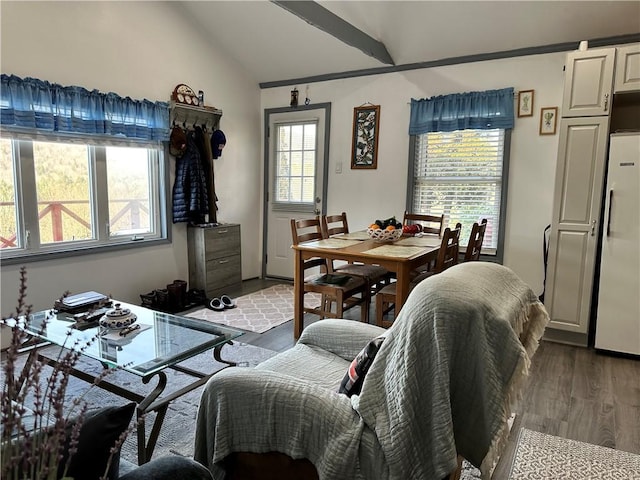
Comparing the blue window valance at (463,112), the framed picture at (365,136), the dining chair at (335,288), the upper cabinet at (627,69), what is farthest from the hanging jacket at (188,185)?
the upper cabinet at (627,69)

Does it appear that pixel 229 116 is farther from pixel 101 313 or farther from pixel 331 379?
pixel 331 379

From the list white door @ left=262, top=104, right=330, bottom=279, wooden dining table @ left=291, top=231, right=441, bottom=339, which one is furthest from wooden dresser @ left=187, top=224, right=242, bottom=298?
wooden dining table @ left=291, top=231, right=441, bottom=339

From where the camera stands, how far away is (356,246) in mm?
3268

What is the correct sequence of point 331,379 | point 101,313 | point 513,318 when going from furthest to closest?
point 101,313 → point 331,379 → point 513,318

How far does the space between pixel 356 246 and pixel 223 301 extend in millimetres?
1722

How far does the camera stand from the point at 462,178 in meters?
4.32

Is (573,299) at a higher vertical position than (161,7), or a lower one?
lower

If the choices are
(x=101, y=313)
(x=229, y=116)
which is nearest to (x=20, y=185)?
(x=101, y=313)

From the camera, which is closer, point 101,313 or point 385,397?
point 385,397

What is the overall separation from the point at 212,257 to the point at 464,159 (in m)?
2.75

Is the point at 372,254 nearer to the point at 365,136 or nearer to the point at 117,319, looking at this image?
the point at 117,319

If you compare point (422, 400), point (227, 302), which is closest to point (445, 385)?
point (422, 400)

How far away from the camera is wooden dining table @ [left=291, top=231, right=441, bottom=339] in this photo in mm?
2924

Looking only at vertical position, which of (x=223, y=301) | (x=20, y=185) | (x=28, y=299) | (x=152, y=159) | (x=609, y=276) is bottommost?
(x=223, y=301)
